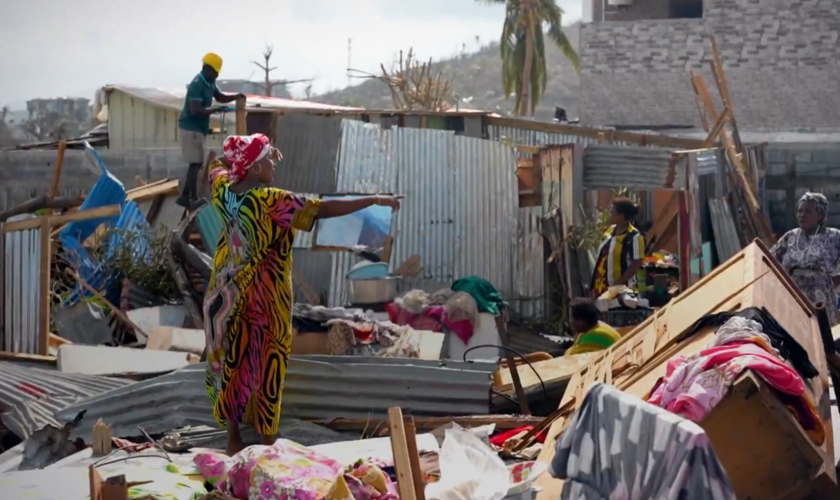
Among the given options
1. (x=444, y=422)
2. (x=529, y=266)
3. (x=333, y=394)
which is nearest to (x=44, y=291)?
(x=333, y=394)

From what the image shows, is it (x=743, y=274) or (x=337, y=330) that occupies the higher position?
(x=743, y=274)

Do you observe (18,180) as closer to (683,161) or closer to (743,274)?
(683,161)

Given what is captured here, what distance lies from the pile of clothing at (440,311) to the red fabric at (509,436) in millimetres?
3780

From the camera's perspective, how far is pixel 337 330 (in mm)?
7738

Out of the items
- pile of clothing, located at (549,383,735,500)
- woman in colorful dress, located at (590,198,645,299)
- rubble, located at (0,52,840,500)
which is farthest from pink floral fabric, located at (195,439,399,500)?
woman in colorful dress, located at (590,198,645,299)

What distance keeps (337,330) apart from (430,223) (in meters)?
4.37

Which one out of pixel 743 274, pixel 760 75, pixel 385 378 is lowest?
pixel 385 378

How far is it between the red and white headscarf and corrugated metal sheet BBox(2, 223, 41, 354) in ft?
11.1

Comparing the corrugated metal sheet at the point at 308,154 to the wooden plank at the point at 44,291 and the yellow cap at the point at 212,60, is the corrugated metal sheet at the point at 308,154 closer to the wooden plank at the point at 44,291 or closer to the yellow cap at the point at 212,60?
the yellow cap at the point at 212,60

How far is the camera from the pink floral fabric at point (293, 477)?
448 centimetres

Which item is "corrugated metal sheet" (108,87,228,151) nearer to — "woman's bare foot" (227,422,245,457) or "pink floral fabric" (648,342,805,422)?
"woman's bare foot" (227,422,245,457)

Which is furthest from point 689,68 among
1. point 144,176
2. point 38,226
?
point 38,226

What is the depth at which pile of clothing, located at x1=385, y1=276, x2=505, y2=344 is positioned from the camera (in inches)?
391

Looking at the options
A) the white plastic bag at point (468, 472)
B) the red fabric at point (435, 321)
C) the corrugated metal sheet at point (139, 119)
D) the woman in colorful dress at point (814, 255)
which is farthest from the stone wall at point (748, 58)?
the white plastic bag at point (468, 472)
